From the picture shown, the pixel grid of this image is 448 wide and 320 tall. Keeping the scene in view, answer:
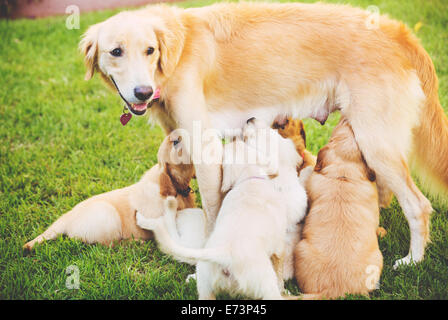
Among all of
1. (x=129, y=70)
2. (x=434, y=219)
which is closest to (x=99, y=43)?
(x=129, y=70)

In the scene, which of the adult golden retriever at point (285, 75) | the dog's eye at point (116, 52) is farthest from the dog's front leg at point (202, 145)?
the dog's eye at point (116, 52)

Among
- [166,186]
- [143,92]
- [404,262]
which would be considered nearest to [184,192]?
[166,186]

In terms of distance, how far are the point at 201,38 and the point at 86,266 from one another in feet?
6.09

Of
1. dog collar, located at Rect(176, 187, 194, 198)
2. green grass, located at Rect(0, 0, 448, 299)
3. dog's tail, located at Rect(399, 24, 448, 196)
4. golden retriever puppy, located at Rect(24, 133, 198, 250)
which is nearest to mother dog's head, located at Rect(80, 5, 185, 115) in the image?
golden retriever puppy, located at Rect(24, 133, 198, 250)

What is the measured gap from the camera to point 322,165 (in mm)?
2971

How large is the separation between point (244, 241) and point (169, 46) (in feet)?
4.77

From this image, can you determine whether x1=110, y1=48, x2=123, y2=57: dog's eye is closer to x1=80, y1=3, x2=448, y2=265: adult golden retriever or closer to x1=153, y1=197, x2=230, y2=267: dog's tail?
x1=80, y1=3, x2=448, y2=265: adult golden retriever

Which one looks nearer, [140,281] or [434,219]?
[140,281]

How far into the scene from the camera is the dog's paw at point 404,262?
2.74 meters

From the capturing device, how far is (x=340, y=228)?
98.3 inches

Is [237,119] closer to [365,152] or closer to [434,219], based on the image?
[365,152]

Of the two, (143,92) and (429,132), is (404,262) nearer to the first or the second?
(429,132)

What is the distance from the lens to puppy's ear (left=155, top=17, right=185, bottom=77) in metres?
2.78

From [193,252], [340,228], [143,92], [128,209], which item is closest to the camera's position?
[193,252]
